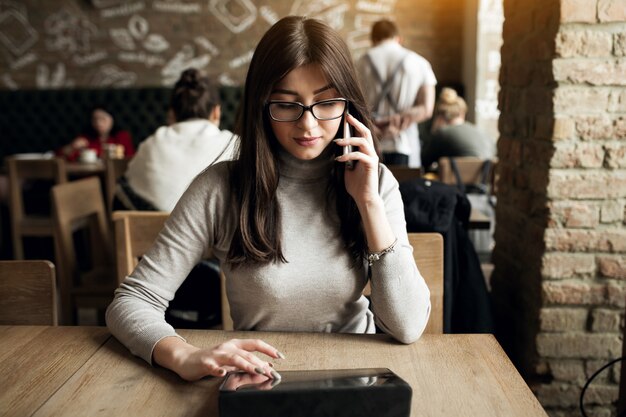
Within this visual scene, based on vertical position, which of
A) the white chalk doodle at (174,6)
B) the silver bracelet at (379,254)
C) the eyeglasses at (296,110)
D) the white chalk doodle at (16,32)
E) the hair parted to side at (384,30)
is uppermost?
the white chalk doodle at (174,6)

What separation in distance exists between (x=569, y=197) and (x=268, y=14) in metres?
4.53

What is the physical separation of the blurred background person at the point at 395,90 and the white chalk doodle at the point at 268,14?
226 centimetres

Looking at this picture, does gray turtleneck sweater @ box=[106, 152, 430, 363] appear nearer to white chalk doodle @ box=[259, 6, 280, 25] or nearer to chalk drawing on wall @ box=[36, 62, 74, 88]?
white chalk doodle @ box=[259, 6, 280, 25]

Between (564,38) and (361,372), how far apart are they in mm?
1185

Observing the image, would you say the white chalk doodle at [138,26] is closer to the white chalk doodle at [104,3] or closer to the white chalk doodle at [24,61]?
the white chalk doodle at [104,3]

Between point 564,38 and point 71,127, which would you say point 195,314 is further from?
point 71,127

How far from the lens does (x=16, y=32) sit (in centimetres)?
568

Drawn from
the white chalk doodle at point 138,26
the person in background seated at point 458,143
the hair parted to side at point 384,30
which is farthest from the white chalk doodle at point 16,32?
the person in background seated at point 458,143

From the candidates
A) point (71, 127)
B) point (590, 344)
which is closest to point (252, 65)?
point (590, 344)

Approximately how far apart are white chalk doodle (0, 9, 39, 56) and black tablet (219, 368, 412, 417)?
5.78m

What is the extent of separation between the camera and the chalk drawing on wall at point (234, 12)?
5672 mm

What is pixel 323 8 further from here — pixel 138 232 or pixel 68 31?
pixel 138 232

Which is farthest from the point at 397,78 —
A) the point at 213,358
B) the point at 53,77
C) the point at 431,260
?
the point at 53,77

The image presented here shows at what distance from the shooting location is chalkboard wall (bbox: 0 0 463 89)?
5.66m
